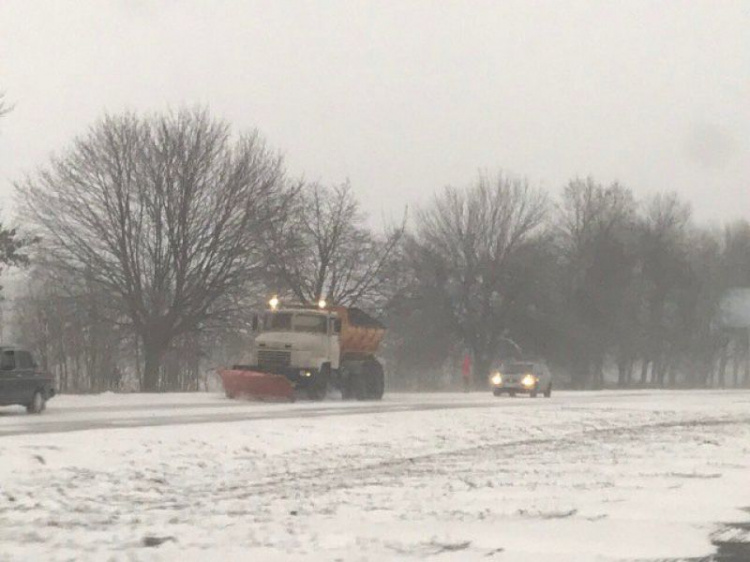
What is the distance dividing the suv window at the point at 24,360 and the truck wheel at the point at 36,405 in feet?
2.14

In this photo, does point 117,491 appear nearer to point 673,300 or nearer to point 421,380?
point 421,380

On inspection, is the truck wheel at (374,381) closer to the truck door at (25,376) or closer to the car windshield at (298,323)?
the car windshield at (298,323)

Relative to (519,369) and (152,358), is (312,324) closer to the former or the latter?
(519,369)

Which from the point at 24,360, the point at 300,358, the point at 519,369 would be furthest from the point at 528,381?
the point at 24,360

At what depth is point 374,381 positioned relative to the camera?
3888 centimetres

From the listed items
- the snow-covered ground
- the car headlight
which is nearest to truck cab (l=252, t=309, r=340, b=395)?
the snow-covered ground

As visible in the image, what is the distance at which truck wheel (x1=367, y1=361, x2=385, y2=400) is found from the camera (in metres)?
38.7

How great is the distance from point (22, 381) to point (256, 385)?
983 cm

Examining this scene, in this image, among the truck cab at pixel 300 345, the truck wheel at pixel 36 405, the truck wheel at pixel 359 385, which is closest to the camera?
the truck wheel at pixel 36 405

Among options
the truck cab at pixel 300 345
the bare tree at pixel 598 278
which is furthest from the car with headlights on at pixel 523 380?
the bare tree at pixel 598 278

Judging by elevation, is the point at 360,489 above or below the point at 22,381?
below

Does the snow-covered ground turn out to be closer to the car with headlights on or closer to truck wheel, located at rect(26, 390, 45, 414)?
truck wheel, located at rect(26, 390, 45, 414)

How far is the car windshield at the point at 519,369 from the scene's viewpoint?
155ft

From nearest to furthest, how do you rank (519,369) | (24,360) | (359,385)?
1. (24,360)
2. (359,385)
3. (519,369)
